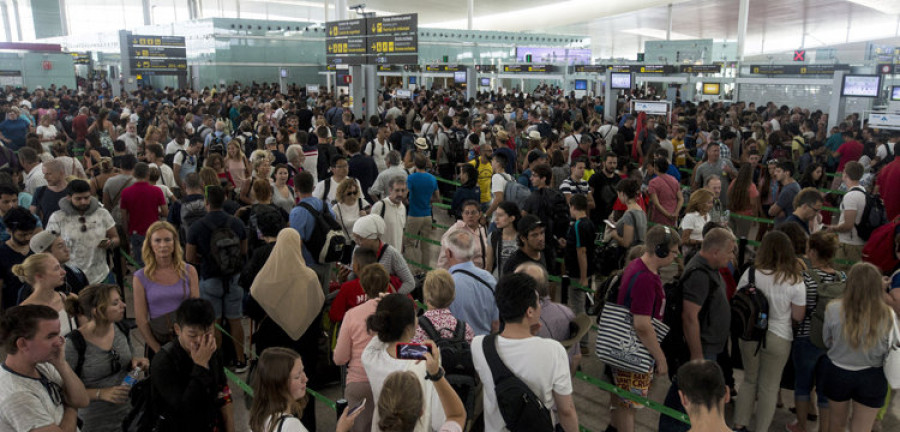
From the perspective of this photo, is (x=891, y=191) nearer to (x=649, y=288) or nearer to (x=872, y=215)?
(x=872, y=215)

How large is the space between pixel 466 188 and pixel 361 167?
1.77 metres

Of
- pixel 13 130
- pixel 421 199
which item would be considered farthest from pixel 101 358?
pixel 13 130

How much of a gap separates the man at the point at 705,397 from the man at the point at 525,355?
0.49 metres

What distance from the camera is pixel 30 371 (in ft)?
9.04

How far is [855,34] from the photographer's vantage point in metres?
46.7

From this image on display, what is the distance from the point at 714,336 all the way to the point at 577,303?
79.6 inches

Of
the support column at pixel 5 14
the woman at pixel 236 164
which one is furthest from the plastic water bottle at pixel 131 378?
the support column at pixel 5 14

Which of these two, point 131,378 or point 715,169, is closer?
point 131,378

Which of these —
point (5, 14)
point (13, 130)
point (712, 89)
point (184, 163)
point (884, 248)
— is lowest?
point (884, 248)

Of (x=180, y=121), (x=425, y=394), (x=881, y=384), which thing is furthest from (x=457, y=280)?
(x=180, y=121)

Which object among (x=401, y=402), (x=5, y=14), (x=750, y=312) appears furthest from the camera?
(x=5, y=14)

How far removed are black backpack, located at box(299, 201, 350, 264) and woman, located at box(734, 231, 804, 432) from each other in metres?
2.94

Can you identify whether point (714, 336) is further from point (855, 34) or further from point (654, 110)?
point (855, 34)

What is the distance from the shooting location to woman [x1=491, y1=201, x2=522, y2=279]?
5031 millimetres
